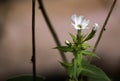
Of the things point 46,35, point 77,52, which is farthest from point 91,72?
point 46,35

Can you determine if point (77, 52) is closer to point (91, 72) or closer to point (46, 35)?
point (91, 72)

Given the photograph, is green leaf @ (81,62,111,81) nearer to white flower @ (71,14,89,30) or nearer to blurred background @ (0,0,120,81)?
white flower @ (71,14,89,30)

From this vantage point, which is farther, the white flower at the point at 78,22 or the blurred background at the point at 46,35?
the blurred background at the point at 46,35

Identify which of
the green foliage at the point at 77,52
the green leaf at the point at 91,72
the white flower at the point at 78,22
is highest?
the white flower at the point at 78,22

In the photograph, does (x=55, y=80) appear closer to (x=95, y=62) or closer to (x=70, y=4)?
(x=95, y=62)

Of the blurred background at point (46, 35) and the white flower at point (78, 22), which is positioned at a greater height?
the white flower at point (78, 22)

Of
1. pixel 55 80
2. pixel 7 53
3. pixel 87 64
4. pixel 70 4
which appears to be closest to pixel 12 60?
pixel 7 53

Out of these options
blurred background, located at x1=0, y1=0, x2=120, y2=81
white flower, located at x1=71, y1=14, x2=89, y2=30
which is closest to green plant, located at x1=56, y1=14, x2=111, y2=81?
white flower, located at x1=71, y1=14, x2=89, y2=30

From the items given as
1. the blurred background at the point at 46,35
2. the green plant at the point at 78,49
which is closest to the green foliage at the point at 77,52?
the green plant at the point at 78,49

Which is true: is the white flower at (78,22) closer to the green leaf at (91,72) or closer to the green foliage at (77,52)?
the green foliage at (77,52)
